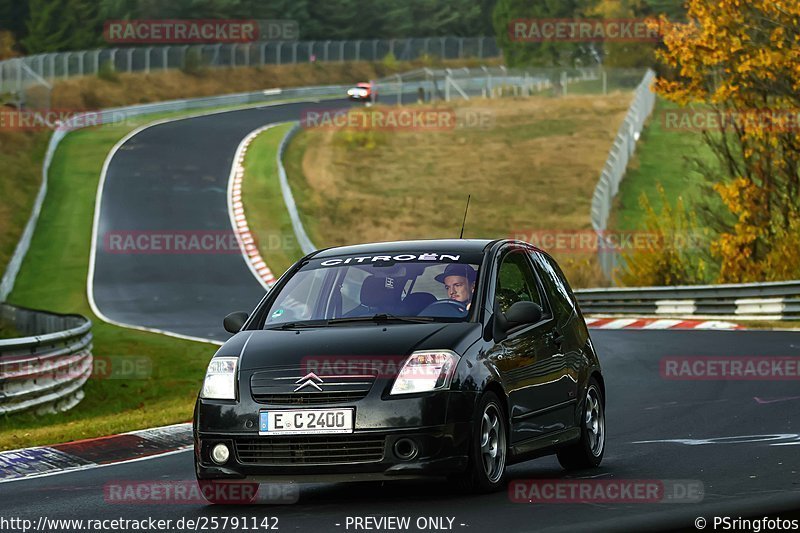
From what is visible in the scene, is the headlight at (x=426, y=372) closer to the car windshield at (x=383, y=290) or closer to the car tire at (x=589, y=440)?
the car windshield at (x=383, y=290)

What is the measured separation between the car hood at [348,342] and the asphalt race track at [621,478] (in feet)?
2.89

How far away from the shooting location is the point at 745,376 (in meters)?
17.7

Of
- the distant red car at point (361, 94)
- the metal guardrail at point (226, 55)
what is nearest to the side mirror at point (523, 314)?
the metal guardrail at point (226, 55)

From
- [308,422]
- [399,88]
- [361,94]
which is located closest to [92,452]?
[308,422]

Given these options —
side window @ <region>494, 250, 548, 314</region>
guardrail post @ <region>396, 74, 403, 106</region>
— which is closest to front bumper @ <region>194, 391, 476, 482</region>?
side window @ <region>494, 250, 548, 314</region>

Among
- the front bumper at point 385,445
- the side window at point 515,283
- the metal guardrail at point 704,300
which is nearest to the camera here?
the front bumper at point 385,445

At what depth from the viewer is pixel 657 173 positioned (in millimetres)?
55656

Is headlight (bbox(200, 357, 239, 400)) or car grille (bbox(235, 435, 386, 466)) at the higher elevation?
headlight (bbox(200, 357, 239, 400))

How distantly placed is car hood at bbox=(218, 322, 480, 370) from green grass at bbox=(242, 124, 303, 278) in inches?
1217

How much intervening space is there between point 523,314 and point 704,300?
67.3 ft

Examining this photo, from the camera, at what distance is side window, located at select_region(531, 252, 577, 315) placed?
1073 centimetres

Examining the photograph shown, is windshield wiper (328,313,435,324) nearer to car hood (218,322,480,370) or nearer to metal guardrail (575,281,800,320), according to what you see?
car hood (218,322,480,370)

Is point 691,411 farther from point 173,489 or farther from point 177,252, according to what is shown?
point 177,252

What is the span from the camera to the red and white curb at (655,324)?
27.3m
